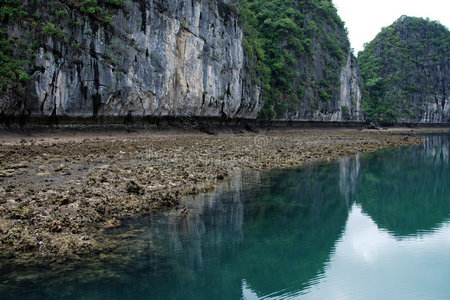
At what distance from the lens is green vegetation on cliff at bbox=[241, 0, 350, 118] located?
46656 mm

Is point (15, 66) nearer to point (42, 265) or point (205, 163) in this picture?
point (205, 163)

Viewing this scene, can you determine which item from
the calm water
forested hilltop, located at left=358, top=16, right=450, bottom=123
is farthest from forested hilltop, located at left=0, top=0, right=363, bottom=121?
forested hilltop, located at left=358, top=16, right=450, bottom=123

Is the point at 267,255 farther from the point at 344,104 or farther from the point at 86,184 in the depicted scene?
the point at 344,104

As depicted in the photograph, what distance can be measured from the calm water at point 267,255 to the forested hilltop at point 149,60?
15.2 meters

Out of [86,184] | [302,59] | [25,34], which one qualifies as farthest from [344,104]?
[86,184]

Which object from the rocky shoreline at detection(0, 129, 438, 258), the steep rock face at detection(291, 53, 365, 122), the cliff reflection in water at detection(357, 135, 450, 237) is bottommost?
the cliff reflection in water at detection(357, 135, 450, 237)

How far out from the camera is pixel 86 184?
34.1 feet

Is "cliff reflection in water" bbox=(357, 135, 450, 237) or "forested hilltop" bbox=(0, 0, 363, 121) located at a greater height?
"forested hilltop" bbox=(0, 0, 363, 121)

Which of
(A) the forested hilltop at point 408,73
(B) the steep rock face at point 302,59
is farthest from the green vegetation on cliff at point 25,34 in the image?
(A) the forested hilltop at point 408,73

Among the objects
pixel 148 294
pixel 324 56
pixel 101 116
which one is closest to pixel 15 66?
pixel 101 116

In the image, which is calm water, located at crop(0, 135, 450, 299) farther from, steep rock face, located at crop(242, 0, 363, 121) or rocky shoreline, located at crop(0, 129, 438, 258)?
steep rock face, located at crop(242, 0, 363, 121)

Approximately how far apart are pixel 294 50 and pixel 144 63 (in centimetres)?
3134

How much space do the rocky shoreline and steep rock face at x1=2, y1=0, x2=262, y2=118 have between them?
3727 millimetres

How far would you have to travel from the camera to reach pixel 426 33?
Answer: 95.9 m
